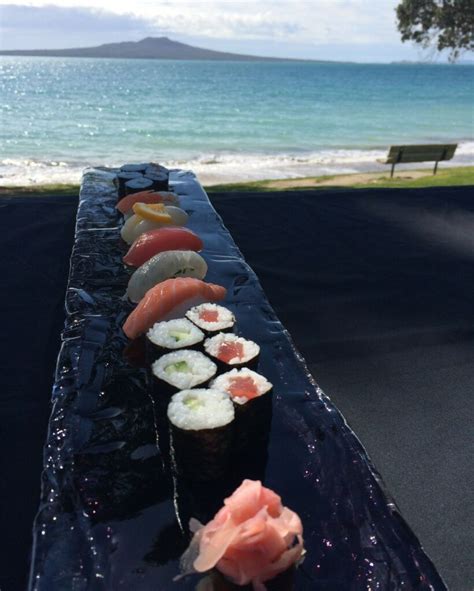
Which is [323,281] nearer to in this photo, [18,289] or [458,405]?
[458,405]

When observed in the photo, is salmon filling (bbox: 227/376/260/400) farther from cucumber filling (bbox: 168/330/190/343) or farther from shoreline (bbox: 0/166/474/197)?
shoreline (bbox: 0/166/474/197)

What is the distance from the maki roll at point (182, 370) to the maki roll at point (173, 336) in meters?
0.05

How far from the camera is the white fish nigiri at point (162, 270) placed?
→ 211cm

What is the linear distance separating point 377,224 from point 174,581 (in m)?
2.84

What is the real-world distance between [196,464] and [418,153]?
8843 millimetres

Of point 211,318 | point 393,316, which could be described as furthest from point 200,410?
point 393,316

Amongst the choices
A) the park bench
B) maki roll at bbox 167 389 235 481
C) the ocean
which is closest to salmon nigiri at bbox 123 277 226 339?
maki roll at bbox 167 389 235 481

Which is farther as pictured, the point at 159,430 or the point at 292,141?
the point at 292,141

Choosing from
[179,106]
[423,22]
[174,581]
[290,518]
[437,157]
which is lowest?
[179,106]

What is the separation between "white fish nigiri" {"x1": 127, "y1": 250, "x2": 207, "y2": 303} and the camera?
211cm

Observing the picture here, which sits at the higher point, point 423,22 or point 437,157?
point 423,22

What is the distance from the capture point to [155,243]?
2398 millimetres

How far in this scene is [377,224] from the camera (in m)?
3.46

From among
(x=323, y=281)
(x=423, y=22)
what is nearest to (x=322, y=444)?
(x=323, y=281)
